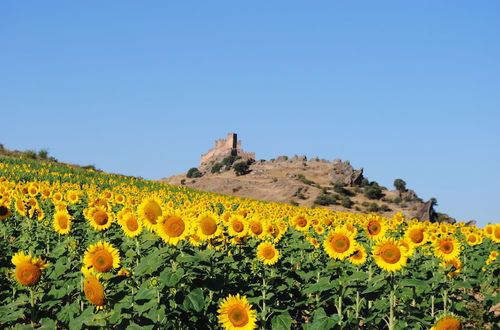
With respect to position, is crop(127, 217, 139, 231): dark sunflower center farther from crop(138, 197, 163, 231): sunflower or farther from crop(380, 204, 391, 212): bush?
crop(380, 204, 391, 212): bush

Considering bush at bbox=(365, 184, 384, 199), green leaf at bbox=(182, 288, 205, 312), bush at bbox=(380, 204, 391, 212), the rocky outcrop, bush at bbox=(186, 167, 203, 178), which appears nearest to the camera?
green leaf at bbox=(182, 288, 205, 312)

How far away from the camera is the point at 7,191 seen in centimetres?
1252

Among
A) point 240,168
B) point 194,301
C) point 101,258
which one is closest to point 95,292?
point 101,258

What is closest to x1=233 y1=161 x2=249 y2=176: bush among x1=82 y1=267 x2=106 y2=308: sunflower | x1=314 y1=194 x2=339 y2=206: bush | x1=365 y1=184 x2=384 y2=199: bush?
x1=365 y1=184 x2=384 y2=199: bush

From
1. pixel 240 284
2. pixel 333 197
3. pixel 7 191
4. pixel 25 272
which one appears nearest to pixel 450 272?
pixel 240 284

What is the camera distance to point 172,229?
5.75 metres

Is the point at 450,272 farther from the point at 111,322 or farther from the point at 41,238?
the point at 41,238

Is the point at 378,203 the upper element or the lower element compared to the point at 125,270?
upper

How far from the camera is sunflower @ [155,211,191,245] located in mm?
5723

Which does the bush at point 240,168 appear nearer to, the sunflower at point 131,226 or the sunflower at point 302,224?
the sunflower at point 302,224

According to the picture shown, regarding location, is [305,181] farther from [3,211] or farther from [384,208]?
[3,211]

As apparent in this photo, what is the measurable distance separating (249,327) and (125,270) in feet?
7.67

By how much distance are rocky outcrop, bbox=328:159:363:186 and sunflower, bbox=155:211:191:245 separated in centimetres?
7392

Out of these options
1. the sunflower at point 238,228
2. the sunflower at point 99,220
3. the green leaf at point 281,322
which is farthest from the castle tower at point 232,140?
the green leaf at point 281,322
